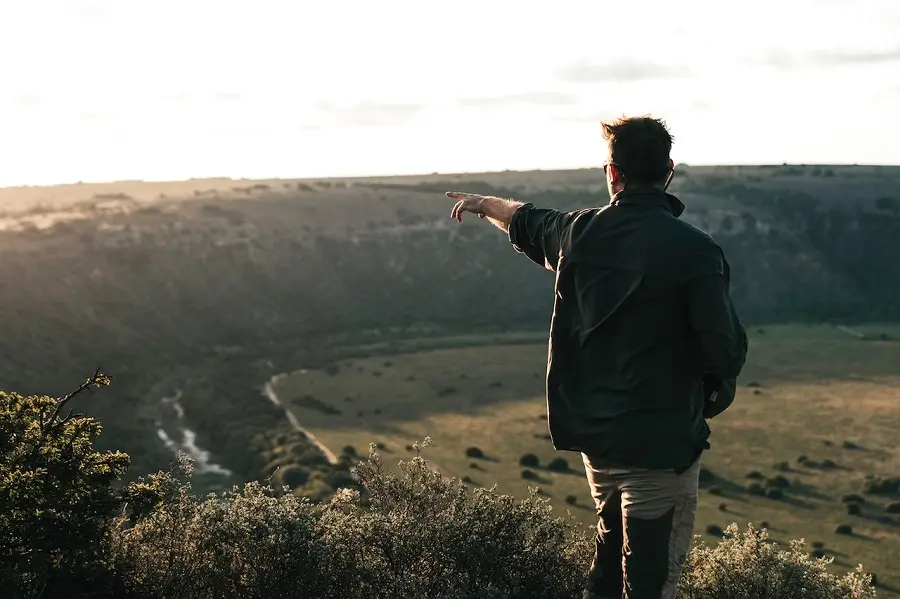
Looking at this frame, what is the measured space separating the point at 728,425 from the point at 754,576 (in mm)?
51154

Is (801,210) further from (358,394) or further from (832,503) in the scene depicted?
(832,503)

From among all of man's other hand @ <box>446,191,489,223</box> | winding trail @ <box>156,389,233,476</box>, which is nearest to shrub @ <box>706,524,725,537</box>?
winding trail @ <box>156,389,233,476</box>

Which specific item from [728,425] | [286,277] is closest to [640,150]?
[728,425]

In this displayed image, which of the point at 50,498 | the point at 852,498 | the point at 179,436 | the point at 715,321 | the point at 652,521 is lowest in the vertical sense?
the point at 852,498

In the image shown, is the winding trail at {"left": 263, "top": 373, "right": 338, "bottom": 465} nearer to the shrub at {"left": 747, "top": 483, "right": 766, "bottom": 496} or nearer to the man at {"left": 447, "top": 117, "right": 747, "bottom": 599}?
the shrub at {"left": 747, "top": 483, "right": 766, "bottom": 496}

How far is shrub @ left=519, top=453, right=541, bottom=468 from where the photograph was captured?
4778 centimetres

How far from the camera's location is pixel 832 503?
43000 millimetres

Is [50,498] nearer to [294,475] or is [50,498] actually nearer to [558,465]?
[294,475]

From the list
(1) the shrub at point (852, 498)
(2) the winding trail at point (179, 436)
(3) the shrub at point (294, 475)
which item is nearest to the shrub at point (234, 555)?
(3) the shrub at point (294, 475)

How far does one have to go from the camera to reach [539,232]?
5781 millimetres

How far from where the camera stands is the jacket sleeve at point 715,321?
484 centimetres

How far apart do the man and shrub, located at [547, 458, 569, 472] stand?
4245 cm

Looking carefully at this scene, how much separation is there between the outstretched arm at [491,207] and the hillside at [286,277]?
4003 centimetres

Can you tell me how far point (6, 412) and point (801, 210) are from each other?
150 m
